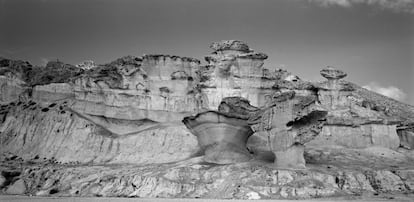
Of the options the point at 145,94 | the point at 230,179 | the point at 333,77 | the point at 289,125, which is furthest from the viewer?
the point at 145,94

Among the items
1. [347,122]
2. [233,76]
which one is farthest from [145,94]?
[347,122]

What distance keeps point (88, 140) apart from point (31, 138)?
5639 millimetres

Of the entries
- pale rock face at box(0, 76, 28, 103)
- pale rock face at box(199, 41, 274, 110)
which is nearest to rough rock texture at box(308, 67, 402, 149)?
pale rock face at box(199, 41, 274, 110)

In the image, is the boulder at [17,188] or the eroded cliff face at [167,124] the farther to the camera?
the boulder at [17,188]

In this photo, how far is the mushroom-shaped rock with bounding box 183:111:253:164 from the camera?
41.2 meters

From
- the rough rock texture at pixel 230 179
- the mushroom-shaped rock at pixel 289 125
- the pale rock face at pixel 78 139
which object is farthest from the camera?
the pale rock face at pixel 78 139

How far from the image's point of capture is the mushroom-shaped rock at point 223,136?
1620 inches

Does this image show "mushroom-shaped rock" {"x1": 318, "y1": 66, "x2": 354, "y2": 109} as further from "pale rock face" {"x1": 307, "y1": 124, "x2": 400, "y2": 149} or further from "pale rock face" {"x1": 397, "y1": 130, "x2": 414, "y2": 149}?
"pale rock face" {"x1": 397, "y1": 130, "x2": 414, "y2": 149}

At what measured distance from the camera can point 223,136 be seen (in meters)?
41.1

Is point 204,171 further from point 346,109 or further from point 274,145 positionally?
point 346,109

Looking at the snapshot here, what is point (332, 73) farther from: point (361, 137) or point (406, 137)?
point (406, 137)

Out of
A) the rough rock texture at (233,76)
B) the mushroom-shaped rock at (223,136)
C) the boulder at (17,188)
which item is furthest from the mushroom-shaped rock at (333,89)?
the boulder at (17,188)

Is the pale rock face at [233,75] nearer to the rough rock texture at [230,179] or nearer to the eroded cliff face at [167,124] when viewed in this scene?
the eroded cliff face at [167,124]

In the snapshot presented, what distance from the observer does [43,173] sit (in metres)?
45.9
